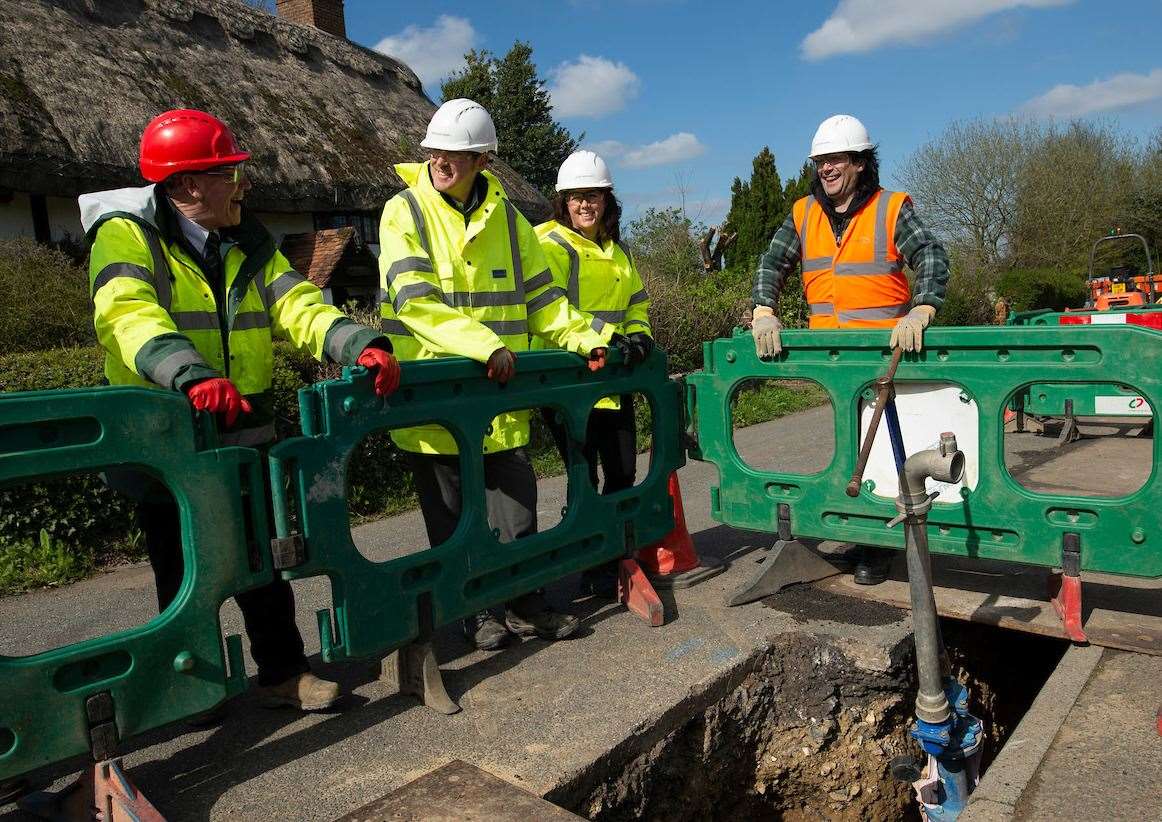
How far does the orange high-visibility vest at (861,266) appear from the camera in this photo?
402cm

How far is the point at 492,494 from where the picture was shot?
12.0ft

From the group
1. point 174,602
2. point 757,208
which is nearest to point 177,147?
point 174,602

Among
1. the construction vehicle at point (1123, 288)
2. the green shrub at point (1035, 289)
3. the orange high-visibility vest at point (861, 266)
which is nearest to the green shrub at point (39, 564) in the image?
the orange high-visibility vest at point (861, 266)

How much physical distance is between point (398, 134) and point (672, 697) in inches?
663

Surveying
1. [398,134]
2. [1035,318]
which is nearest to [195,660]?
[1035,318]

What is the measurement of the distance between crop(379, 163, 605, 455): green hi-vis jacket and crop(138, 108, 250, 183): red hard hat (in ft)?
2.26

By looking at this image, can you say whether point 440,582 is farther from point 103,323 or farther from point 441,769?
point 103,323

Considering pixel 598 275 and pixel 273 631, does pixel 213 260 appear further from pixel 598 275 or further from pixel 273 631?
pixel 598 275

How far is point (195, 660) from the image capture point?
103 inches

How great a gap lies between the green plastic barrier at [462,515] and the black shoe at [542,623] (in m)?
0.20

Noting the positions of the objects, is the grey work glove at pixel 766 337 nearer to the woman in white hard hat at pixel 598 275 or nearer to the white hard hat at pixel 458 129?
the woman in white hard hat at pixel 598 275

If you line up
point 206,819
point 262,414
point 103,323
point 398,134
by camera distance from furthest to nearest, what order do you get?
point 398,134 → point 262,414 → point 103,323 → point 206,819

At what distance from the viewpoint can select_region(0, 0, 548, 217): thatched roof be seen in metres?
11.9

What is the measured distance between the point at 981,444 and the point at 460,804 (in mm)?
2486
